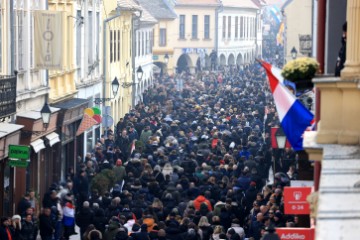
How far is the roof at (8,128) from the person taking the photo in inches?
993

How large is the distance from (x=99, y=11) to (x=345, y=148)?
33196 mm

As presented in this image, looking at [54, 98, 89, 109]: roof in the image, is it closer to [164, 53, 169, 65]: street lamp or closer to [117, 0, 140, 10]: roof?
[117, 0, 140, 10]: roof

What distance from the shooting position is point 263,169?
3098 centimetres

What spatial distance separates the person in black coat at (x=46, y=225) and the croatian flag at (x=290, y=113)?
11.0 metres

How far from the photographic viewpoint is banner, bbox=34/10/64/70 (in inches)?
1161

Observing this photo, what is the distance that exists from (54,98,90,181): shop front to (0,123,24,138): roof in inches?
241

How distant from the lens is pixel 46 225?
24562 mm

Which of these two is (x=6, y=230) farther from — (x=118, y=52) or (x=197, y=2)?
(x=197, y=2)

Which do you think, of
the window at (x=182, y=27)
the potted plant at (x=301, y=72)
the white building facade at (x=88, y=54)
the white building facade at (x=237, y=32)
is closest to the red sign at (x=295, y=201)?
the potted plant at (x=301, y=72)

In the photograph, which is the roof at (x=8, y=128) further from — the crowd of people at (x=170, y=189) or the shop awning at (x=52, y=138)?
the shop awning at (x=52, y=138)

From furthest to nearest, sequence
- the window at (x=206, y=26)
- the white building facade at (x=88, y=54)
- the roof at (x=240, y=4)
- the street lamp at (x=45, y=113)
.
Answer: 1. the roof at (x=240, y=4)
2. the window at (x=206, y=26)
3. the white building facade at (x=88, y=54)
4. the street lamp at (x=45, y=113)

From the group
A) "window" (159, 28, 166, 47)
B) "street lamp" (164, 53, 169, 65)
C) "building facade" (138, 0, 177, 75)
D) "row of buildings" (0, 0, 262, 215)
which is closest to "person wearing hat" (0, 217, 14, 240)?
"row of buildings" (0, 0, 262, 215)

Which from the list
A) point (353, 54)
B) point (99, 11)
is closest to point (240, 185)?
point (353, 54)

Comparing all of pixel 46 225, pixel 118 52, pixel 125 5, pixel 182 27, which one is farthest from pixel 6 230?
pixel 182 27
